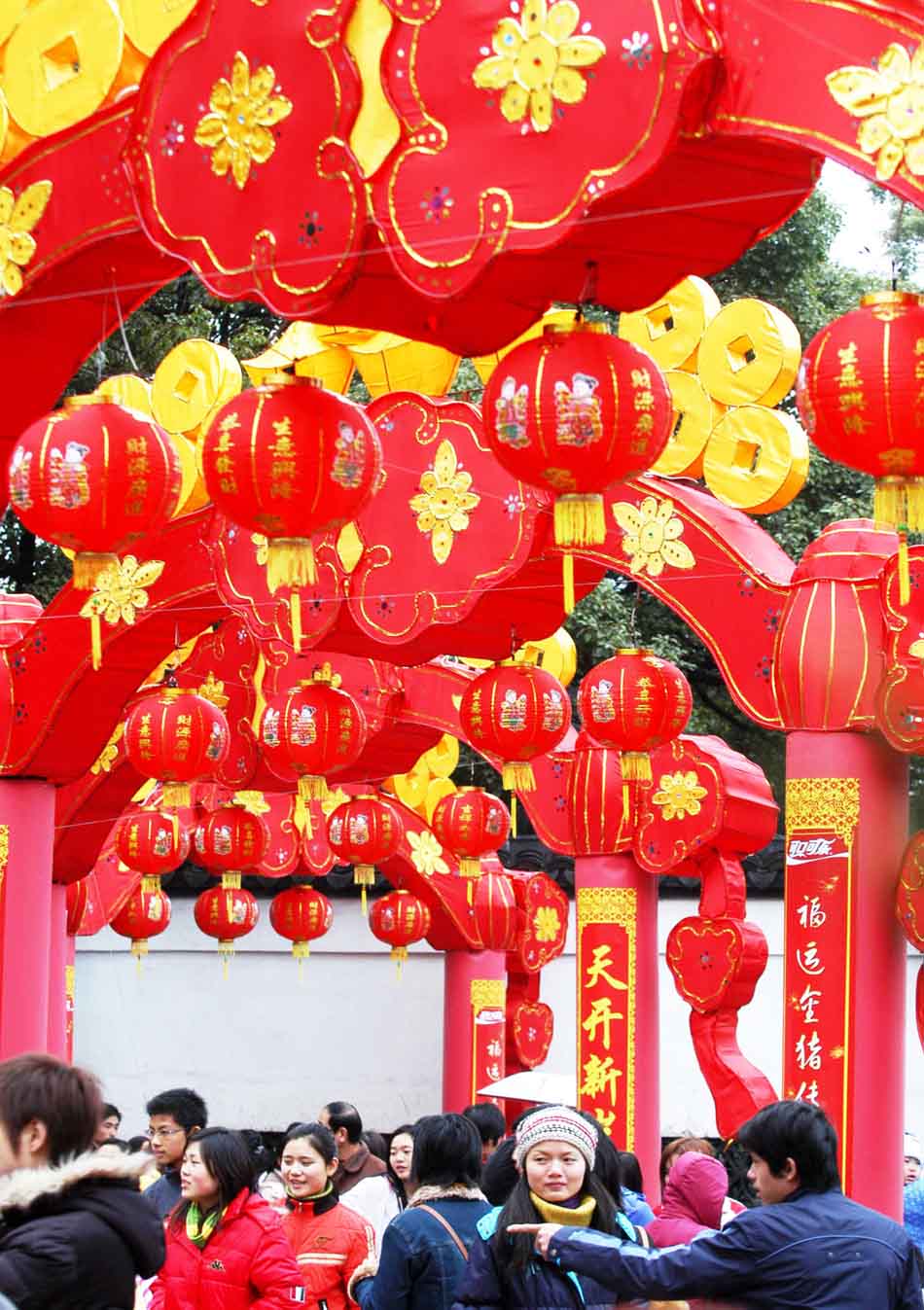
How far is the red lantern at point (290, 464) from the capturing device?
681 cm

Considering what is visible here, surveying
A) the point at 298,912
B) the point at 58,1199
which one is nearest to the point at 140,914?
the point at 298,912

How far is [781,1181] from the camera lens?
452cm

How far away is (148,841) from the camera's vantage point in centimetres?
1473

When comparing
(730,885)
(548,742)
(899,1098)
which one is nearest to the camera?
(899,1098)

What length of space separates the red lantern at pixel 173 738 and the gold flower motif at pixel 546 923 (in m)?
6.15

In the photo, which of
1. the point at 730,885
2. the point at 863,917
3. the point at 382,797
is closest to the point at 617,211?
the point at 863,917

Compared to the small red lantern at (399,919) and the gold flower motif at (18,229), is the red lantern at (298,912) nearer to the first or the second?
the small red lantern at (399,919)

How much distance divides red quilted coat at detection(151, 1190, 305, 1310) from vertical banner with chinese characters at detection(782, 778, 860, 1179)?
12.9 ft

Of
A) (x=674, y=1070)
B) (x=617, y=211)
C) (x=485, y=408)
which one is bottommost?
(x=674, y=1070)

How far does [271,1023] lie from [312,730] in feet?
33.0

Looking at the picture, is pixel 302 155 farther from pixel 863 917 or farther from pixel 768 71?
pixel 863 917

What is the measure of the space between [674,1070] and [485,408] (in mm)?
13768

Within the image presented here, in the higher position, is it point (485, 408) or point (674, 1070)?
point (485, 408)

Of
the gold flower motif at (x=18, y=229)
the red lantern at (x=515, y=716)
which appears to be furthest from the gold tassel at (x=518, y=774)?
the gold flower motif at (x=18, y=229)
